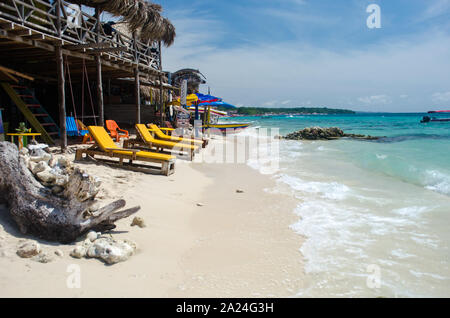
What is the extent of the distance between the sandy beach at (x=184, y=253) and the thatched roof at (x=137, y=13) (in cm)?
712

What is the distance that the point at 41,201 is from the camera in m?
2.99

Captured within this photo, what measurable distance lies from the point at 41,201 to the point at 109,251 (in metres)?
0.84

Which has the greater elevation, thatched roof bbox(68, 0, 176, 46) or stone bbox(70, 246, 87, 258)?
thatched roof bbox(68, 0, 176, 46)

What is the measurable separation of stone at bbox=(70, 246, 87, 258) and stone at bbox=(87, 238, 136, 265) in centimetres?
5

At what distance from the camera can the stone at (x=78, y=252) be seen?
285 cm

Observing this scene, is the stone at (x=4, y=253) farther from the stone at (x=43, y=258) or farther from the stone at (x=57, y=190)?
the stone at (x=57, y=190)

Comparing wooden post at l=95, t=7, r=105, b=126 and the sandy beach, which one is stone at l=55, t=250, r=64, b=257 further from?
wooden post at l=95, t=7, r=105, b=126

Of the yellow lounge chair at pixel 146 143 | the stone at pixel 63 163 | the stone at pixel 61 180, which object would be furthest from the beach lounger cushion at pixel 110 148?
the stone at pixel 61 180

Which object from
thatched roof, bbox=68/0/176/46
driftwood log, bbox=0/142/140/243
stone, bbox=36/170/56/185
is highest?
thatched roof, bbox=68/0/176/46

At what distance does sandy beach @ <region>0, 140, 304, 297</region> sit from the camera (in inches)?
98.7

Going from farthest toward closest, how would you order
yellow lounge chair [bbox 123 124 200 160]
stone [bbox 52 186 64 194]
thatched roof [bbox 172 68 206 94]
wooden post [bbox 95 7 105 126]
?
thatched roof [bbox 172 68 206 94] → wooden post [bbox 95 7 105 126] → yellow lounge chair [bbox 123 124 200 160] → stone [bbox 52 186 64 194]

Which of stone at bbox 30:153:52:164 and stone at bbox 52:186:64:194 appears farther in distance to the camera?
stone at bbox 30:153:52:164

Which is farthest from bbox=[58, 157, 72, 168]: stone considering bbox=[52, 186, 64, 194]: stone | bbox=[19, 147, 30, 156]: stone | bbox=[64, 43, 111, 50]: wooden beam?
bbox=[64, 43, 111, 50]: wooden beam

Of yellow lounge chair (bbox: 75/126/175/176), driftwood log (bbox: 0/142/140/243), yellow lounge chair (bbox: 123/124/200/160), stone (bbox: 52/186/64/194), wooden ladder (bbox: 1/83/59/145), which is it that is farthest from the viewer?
yellow lounge chair (bbox: 123/124/200/160)
